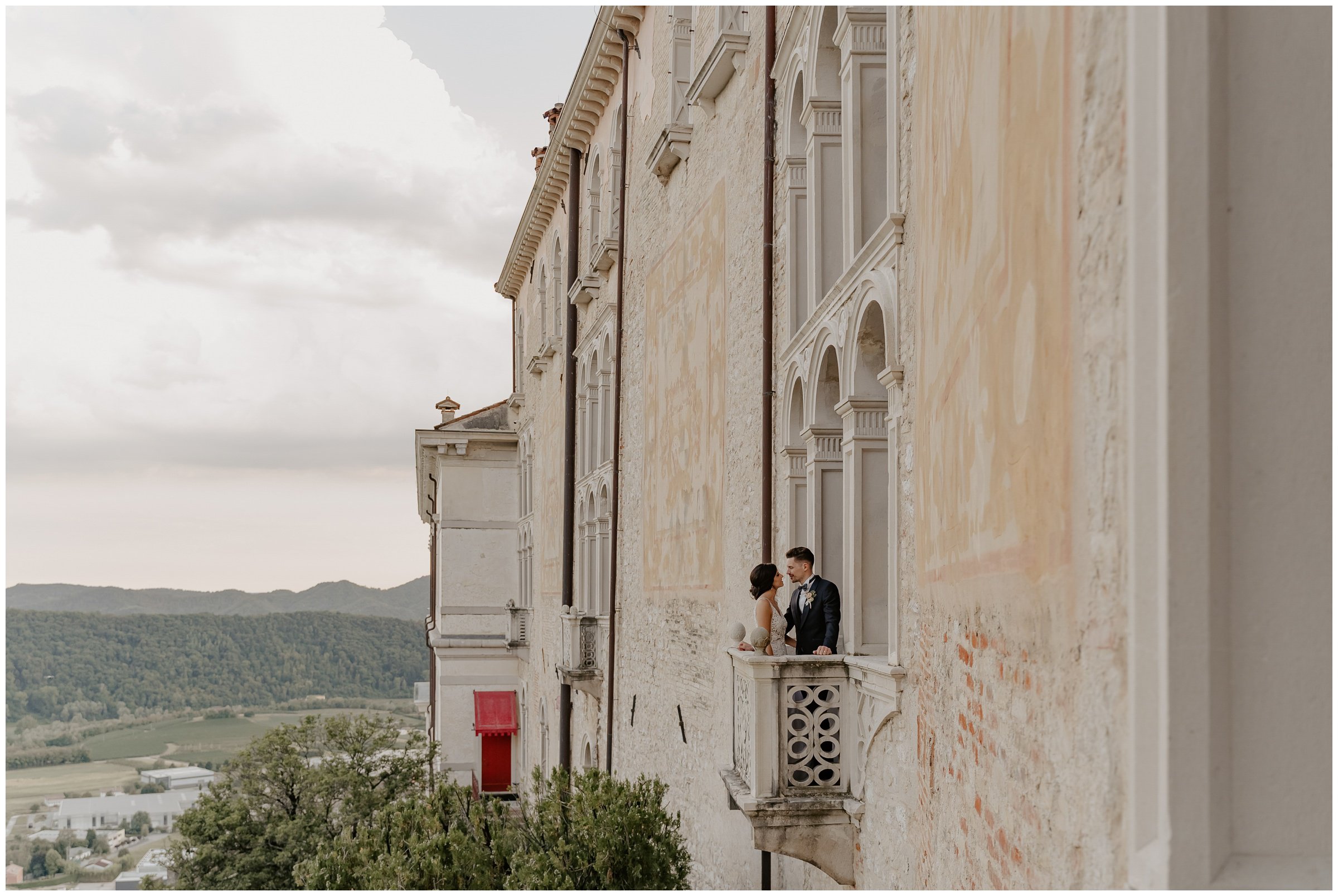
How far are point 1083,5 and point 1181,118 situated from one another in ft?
2.88

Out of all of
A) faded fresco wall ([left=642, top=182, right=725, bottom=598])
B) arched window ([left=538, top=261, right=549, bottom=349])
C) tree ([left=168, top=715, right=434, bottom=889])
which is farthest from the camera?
arched window ([left=538, top=261, right=549, bottom=349])

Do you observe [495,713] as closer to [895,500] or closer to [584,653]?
[584,653]

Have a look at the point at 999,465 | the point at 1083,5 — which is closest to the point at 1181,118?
the point at 1083,5

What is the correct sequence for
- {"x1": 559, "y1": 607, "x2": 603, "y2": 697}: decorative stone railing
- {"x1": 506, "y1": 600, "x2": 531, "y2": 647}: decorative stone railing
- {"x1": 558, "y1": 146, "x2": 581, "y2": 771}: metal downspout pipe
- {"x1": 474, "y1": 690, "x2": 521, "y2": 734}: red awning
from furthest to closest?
{"x1": 474, "y1": 690, "x2": 521, "y2": 734}: red awning
{"x1": 506, "y1": 600, "x2": 531, "y2": 647}: decorative stone railing
{"x1": 558, "y1": 146, "x2": 581, "y2": 771}: metal downspout pipe
{"x1": 559, "y1": 607, "x2": 603, "y2": 697}: decorative stone railing

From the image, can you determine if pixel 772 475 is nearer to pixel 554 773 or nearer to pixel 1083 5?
pixel 554 773

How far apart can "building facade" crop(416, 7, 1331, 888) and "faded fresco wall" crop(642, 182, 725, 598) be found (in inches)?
3.4

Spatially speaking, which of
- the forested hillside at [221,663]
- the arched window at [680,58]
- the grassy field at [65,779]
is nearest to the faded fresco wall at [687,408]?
the arched window at [680,58]

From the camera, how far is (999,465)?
503cm

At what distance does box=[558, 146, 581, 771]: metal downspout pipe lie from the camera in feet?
74.7

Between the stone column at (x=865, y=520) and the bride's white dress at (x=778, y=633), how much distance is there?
43 cm

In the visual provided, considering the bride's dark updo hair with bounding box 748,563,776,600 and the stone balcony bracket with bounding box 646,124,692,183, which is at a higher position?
the stone balcony bracket with bounding box 646,124,692,183

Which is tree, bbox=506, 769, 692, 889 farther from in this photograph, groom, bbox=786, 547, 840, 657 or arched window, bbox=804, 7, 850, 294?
arched window, bbox=804, 7, 850, 294

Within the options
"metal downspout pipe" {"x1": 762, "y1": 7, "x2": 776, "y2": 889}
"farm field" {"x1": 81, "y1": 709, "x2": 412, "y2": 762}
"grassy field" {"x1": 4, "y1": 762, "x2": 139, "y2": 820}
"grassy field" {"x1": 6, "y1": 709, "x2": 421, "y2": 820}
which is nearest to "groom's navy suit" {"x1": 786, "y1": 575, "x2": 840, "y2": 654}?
"metal downspout pipe" {"x1": 762, "y1": 7, "x2": 776, "y2": 889}

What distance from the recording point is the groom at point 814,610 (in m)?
8.44
